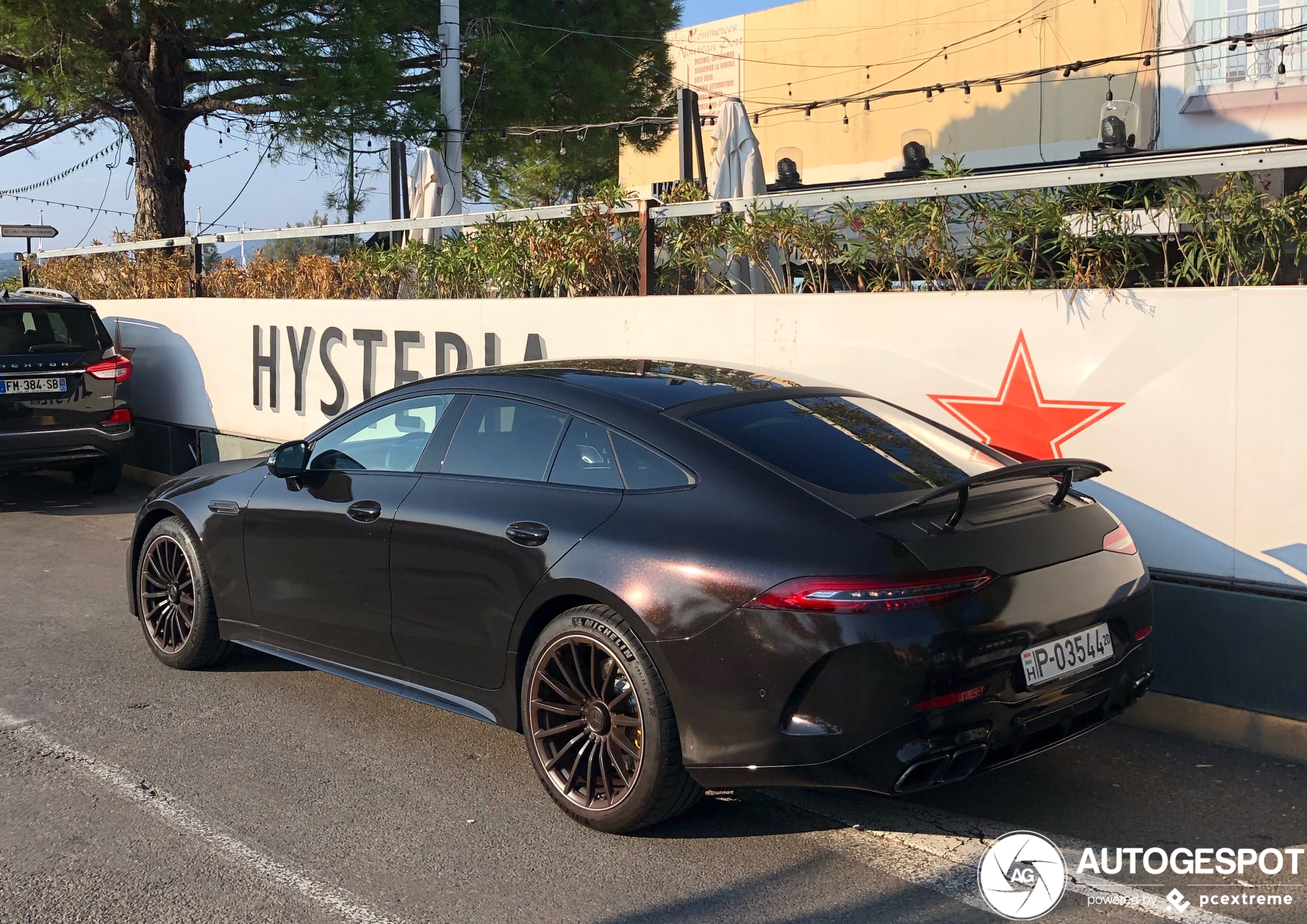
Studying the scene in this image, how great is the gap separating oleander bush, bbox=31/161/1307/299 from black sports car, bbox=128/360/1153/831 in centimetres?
162

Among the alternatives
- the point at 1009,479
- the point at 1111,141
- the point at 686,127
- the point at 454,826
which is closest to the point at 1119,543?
the point at 1009,479

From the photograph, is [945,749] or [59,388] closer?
[945,749]

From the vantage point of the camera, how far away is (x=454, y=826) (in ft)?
13.4

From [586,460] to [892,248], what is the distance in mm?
2933

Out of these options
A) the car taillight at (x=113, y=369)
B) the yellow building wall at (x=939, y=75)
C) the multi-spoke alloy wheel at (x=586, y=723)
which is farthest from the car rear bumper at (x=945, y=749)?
the yellow building wall at (x=939, y=75)

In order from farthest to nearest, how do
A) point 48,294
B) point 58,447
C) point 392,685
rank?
A: point 48,294 → point 58,447 → point 392,685

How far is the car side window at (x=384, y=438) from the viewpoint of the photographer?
4.95 meters

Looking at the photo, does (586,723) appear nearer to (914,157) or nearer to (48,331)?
(48,331)

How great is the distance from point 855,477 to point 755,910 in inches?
53.6

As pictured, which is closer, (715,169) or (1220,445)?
(1220,445)

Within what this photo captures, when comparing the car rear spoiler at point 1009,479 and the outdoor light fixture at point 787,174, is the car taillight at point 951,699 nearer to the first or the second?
the car rear spoiler at point 1009,479

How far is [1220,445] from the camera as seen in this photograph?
5203 millimetres

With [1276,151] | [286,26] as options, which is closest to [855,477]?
[1276,151]

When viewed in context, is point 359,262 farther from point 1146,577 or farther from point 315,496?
point 1146,577
